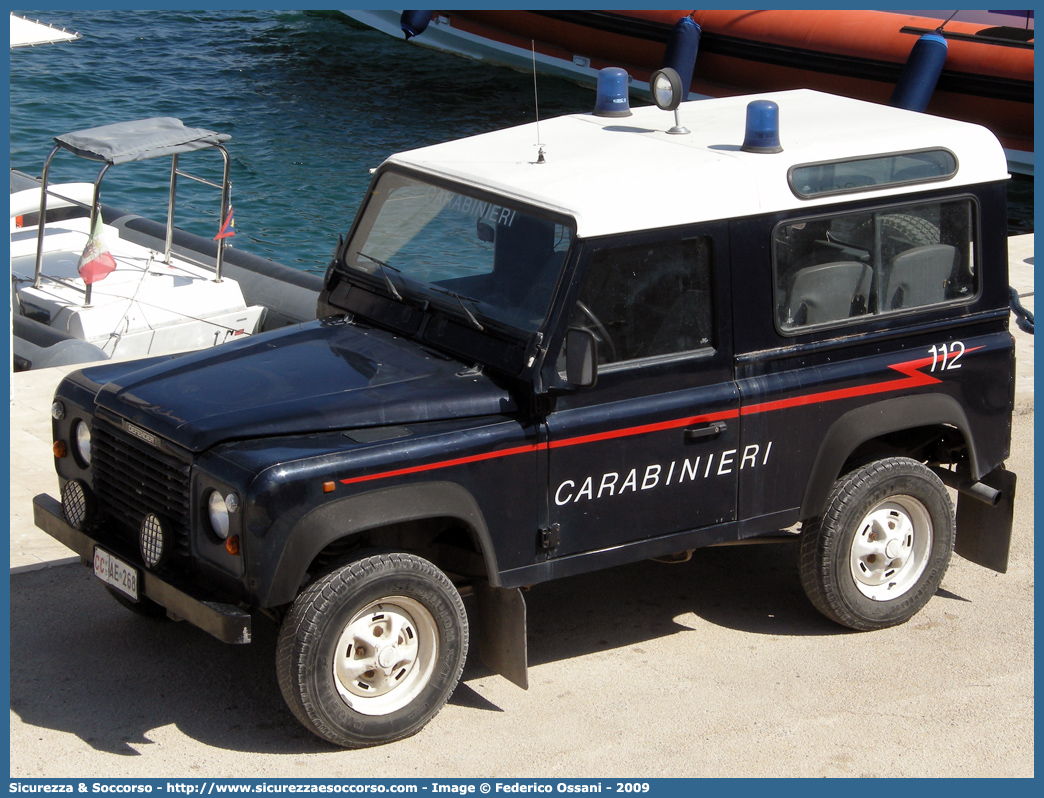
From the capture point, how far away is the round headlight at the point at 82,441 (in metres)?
5.35

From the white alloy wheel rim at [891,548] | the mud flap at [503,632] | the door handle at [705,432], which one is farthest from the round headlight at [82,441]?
the white alloy wheel rim at [891,548]

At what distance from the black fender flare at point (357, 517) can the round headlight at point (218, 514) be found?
261mm

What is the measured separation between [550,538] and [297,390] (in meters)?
1.17

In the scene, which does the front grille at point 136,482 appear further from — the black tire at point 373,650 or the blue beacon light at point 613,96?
the blue beacon light at point 613,96

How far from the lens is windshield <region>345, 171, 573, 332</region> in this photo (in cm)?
503

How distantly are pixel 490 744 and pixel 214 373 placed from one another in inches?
74.2

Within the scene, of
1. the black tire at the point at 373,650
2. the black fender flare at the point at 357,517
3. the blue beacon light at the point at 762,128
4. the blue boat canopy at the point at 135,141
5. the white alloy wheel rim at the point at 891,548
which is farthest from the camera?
the blue boat canopy at the point at 135,141

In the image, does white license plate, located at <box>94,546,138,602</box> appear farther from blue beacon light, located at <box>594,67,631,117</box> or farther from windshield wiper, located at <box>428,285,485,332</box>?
blue beacon light, located at <box>594,67,631,117</box>

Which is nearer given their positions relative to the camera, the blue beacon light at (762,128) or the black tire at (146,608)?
the blue beacon light at (762,128)

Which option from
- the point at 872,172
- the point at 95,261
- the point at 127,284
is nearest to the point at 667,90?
the point at 872,172

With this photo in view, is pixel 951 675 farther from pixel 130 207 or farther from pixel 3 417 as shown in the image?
pixel 130 207

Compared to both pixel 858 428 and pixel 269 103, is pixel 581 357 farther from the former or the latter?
pixel 269 103

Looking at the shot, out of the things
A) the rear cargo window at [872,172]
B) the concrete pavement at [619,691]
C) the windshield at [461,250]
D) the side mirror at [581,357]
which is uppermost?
the rear cargo window at [872,172]

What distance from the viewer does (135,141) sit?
34.7 feet
